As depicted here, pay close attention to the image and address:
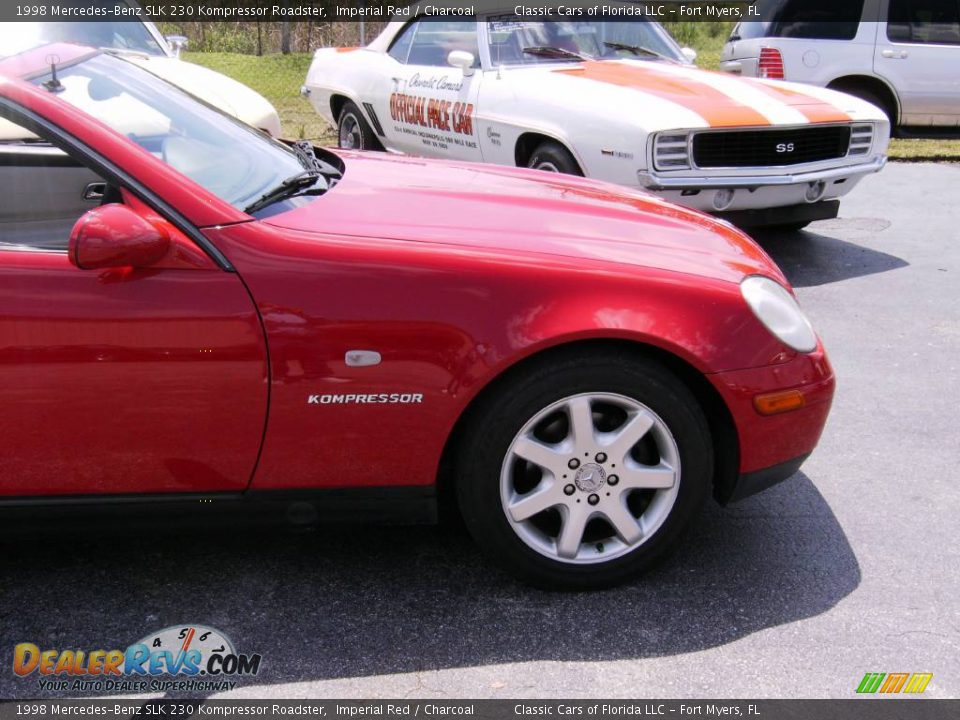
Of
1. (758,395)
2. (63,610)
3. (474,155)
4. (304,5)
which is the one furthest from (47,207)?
(304,5)

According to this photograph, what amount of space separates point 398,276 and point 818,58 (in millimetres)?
9045

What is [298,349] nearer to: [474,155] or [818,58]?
[474,155]

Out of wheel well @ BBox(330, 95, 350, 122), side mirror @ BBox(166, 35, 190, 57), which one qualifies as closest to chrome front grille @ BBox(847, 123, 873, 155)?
wheel well @ BBox(330, 95, 350, 122)

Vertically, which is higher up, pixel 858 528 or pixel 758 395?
pixel 758 395

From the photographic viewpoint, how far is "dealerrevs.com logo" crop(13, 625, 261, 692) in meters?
2.70

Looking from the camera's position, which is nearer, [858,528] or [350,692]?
[350,692]

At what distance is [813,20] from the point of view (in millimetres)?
10664

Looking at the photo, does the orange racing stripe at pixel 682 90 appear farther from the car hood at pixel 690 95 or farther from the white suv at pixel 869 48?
the white suv at pixel 869 48

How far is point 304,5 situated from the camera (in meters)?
20.7

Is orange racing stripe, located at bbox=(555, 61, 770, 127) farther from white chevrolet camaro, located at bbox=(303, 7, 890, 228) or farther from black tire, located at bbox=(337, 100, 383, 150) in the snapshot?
black tire, located at bbox=(337, 100, 383, 150)

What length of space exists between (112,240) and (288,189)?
739 mm

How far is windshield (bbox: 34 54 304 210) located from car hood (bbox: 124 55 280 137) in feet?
9.37

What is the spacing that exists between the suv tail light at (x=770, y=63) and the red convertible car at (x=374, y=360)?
7800mm

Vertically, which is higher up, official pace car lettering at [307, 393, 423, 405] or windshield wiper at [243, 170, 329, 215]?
windshield wiper at [243, 170, 329, 215]
